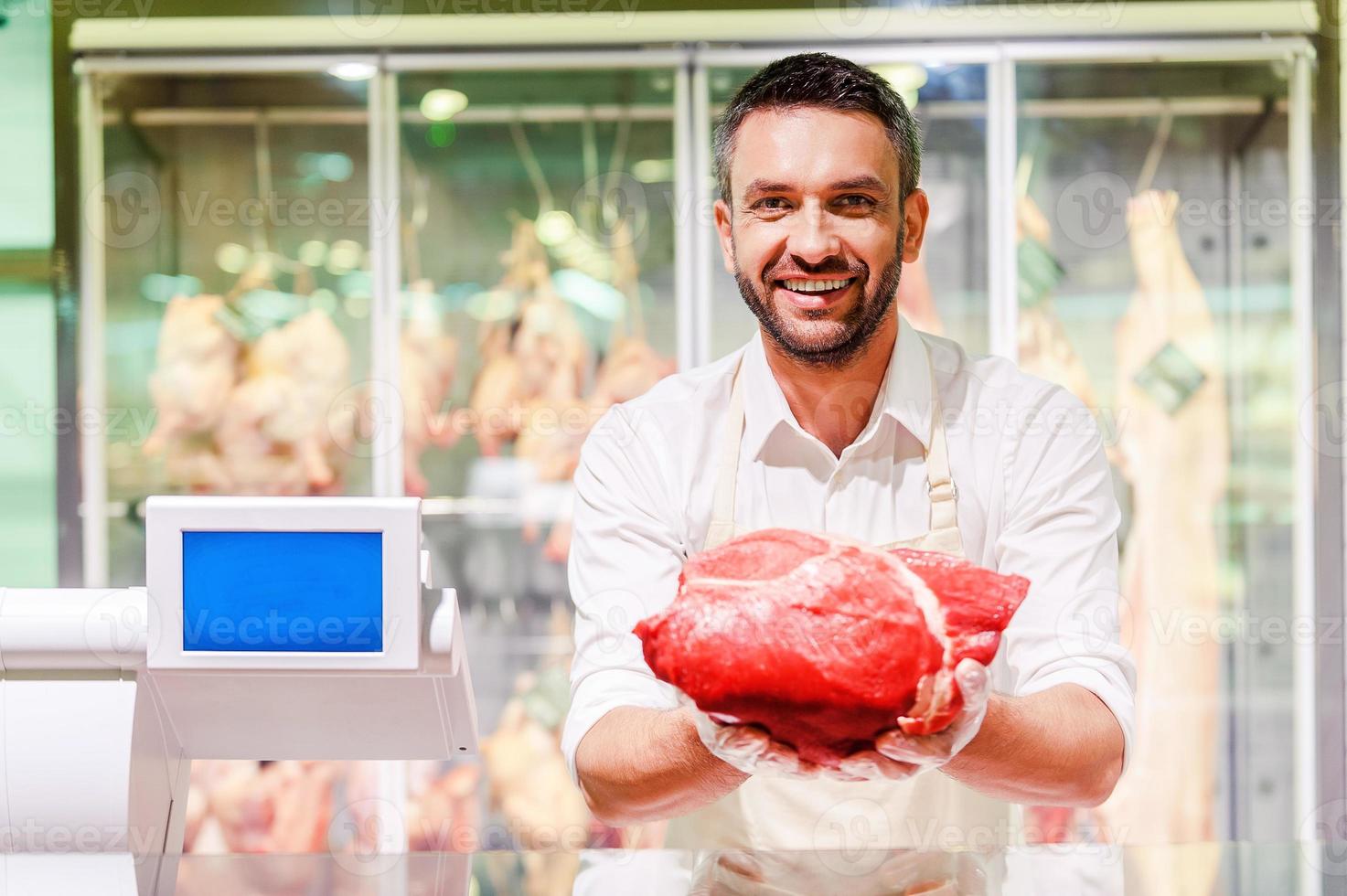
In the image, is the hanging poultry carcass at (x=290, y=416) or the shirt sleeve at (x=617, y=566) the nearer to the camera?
the shirt sleeve at (x=617, y=566)

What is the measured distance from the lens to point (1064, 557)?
1.50 m

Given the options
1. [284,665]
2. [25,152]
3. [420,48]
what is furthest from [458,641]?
[25,152]

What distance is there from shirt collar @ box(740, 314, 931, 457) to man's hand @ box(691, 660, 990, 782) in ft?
2.66

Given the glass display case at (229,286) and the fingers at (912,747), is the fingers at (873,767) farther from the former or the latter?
the glass display case at (229,286)

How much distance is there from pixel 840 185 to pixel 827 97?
13 centimetres

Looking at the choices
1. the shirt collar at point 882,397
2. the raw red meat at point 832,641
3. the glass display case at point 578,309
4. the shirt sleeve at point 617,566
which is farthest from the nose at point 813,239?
the glass display case at point 578,309

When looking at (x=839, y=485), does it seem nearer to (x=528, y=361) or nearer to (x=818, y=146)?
(x=818, y=146)

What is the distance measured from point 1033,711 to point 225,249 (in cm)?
317

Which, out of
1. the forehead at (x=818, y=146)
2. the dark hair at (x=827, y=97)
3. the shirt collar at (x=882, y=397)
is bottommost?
the shirt collar at (x=882, y=397)

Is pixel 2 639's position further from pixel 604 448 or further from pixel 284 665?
pixel 604 448

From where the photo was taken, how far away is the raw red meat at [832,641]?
31.8 inches

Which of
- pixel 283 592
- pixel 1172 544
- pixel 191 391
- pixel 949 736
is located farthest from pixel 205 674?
pixel 1172 544

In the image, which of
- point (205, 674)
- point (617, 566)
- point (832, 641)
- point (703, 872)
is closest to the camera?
point (832, 641)

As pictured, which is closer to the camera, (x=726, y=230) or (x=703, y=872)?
(x=703, y=872)
